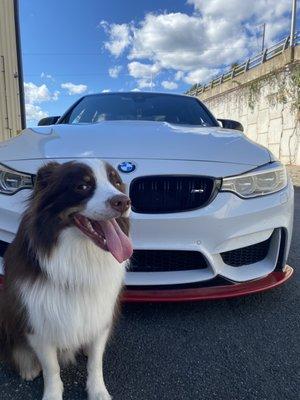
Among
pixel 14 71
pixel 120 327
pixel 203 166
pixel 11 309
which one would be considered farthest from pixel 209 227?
pixel 14 71

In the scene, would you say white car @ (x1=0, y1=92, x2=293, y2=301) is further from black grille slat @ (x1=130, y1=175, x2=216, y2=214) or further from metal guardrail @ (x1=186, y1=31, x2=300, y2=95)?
metal guardrail @ (x1=186, y1=31, x2=300, y2=95)

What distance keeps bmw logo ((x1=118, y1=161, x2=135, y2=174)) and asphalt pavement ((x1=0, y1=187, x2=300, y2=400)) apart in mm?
1031

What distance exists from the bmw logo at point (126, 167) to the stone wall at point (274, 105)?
13.0m

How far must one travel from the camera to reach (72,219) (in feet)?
5.60

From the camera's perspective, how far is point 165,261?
2502 mm

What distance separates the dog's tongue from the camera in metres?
1.73

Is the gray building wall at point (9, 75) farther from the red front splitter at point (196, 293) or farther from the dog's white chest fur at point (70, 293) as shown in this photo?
the dog's white chest fur at point (70, 293)

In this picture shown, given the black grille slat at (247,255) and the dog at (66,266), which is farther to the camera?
the black grille slat at (247,255)

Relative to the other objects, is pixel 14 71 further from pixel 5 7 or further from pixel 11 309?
pixel 11 309

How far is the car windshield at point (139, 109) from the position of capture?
3.87 metres

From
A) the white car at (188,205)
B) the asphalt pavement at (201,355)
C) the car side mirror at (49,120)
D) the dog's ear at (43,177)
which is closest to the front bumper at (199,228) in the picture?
the white car at (188,205)

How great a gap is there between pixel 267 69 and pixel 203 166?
16.3 metres

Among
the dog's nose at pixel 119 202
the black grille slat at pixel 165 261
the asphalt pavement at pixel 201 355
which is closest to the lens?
the dog's nose at pixel 119 202

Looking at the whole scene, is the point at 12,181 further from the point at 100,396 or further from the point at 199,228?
Answer: the point at 100,396
